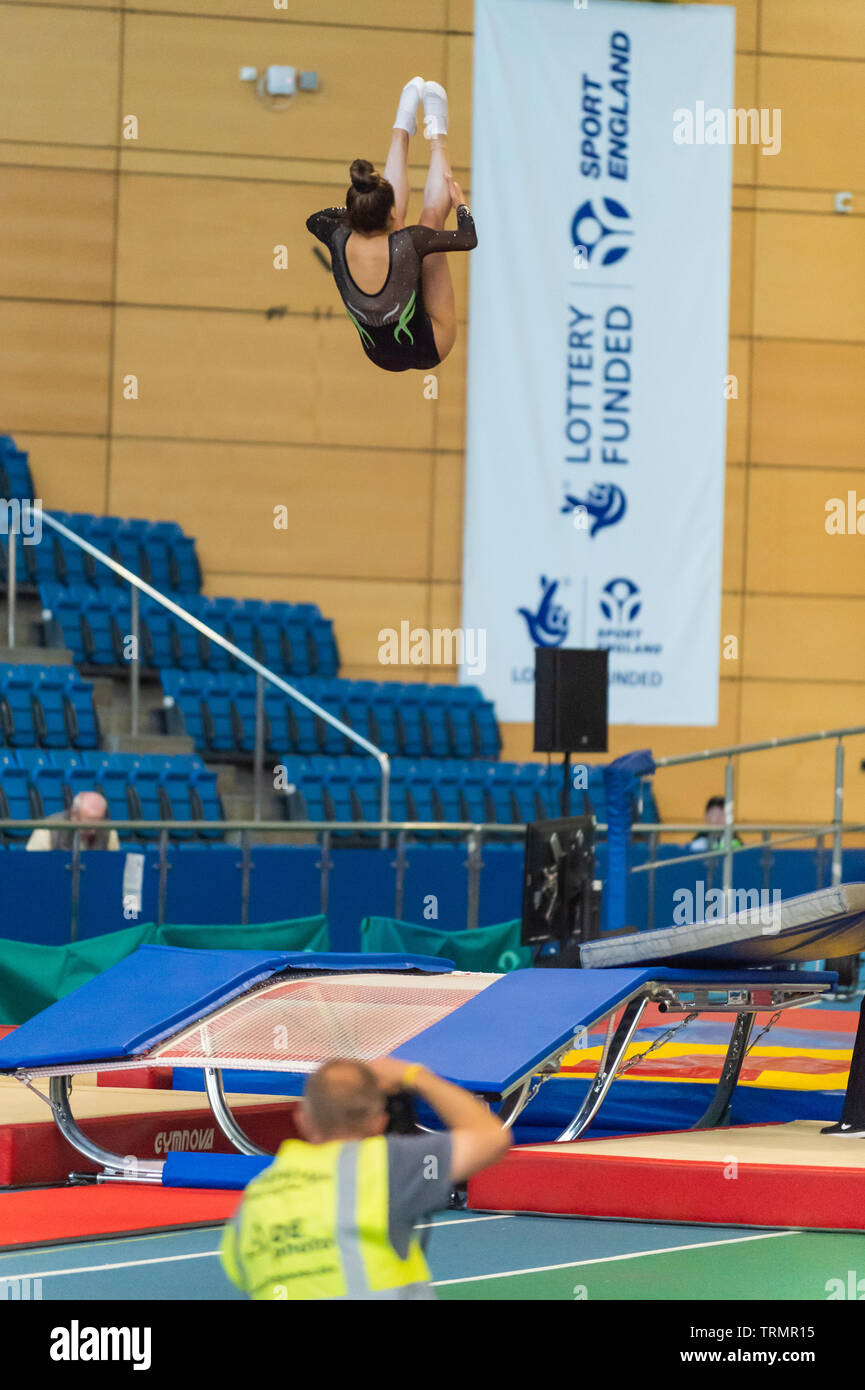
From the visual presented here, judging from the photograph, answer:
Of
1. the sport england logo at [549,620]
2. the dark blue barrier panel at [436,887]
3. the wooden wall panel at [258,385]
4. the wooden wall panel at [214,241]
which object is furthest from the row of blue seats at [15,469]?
the dark blue barrier panel at [436,887]

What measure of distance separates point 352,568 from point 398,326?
31.2 ft

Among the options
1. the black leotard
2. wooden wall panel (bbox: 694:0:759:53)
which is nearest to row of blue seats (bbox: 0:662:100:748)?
the black leotard

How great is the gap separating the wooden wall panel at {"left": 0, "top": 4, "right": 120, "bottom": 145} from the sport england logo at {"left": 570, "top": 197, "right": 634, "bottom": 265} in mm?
4165

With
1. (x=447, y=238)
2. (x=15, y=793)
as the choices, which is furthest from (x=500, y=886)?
(x=447, y=238)

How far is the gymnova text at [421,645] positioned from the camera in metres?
15.4

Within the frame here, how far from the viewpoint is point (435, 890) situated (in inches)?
424

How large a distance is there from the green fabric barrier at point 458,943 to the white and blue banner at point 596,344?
211 inches

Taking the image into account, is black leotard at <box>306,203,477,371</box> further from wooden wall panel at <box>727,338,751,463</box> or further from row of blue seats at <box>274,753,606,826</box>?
wooden wall panel at <box>727,338,751,463</box>

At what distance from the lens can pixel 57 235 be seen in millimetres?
14961
